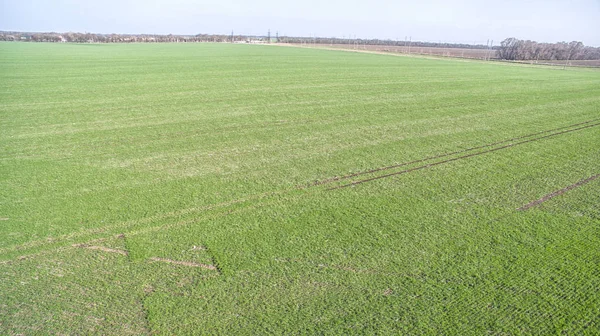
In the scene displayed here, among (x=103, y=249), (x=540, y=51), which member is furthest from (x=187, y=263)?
(x=540, y=51)

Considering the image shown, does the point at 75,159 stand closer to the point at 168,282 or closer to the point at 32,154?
the point at 32,154

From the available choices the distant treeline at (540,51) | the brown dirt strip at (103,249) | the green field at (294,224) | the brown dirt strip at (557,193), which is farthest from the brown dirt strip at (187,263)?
the distant treeline at (540,51)

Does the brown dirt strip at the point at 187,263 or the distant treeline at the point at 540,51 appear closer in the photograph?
the brown dirt strip at the point at 187,263

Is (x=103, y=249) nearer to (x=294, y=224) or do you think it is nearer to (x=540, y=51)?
(x=294, y=224)

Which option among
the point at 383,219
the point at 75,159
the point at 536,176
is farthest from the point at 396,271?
the point at 75,159

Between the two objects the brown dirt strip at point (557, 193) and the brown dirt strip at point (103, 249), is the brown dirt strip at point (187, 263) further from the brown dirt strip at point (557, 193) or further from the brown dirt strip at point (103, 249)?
the brown dirt strip at point (557, 193)
